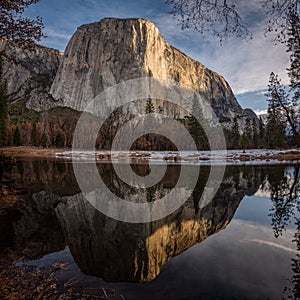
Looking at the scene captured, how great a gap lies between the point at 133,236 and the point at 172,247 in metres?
1.12

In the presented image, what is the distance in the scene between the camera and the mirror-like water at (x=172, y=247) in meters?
3.81

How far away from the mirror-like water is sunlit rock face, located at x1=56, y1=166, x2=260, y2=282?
2 centimetres

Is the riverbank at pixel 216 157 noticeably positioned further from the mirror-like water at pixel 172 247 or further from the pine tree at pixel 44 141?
the mirror-like water at pixel 172 247

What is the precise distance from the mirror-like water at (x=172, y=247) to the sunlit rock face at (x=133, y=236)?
0.06ft

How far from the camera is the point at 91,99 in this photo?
160m

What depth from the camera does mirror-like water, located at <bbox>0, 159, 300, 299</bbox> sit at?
3.81 metres

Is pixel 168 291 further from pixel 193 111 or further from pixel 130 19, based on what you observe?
pixel 130 19

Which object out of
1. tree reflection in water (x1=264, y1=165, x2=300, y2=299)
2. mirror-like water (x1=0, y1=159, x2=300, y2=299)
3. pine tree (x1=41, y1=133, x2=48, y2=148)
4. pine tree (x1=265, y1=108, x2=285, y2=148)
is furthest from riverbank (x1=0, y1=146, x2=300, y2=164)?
mirror-like water (x1=0, y1=159, x2=300, y2=299)

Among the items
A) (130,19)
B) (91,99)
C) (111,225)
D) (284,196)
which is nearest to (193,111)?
(284,196)

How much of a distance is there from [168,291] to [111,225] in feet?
11.6

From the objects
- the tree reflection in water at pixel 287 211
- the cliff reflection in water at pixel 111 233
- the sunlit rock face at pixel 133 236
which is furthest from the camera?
the cliff reflection in water at pixel 111 233

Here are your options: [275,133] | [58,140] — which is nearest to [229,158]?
[275,133]

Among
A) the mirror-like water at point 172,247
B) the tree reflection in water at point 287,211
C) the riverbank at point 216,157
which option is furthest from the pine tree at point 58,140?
the tree reflection in water at point 287,211

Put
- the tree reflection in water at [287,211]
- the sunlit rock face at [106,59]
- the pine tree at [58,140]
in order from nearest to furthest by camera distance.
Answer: the tree reflection in water at [287,211], the pine tree at [58,140], the sunlit rock face at [106,59]
